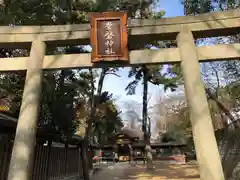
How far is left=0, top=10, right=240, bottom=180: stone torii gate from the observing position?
5516mm

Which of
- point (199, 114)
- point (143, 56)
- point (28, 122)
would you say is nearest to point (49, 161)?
point (28, 122)

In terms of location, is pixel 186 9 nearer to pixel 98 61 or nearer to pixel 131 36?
pixel 131 36

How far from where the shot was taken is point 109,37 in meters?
6.33

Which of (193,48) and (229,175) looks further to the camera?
(229,175)

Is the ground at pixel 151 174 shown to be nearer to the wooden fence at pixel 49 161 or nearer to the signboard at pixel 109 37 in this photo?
the wooden fence at pixel 49 161

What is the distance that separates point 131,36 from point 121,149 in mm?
26768

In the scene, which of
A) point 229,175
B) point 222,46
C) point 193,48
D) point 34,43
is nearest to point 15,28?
point 34,43

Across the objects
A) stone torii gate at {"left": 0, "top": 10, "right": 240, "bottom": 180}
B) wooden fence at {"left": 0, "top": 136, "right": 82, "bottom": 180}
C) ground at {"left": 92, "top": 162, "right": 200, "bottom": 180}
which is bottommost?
ground at {"left": 92, "top": 162, "right": 200, "bottom": 180}

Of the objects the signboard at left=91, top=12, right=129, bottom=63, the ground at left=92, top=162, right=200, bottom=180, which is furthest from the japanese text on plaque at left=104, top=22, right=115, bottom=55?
the ground at left=92, top=162, right=200, bottom=180

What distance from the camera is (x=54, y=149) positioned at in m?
11.5

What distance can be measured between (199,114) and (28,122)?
3.71 meters

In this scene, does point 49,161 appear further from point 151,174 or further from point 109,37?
point 151,174

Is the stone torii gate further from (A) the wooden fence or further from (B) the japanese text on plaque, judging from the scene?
(A) the wooden fence

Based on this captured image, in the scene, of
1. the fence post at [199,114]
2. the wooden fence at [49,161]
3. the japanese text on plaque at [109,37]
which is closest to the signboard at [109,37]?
the japanese text on plaque at [109,37]
